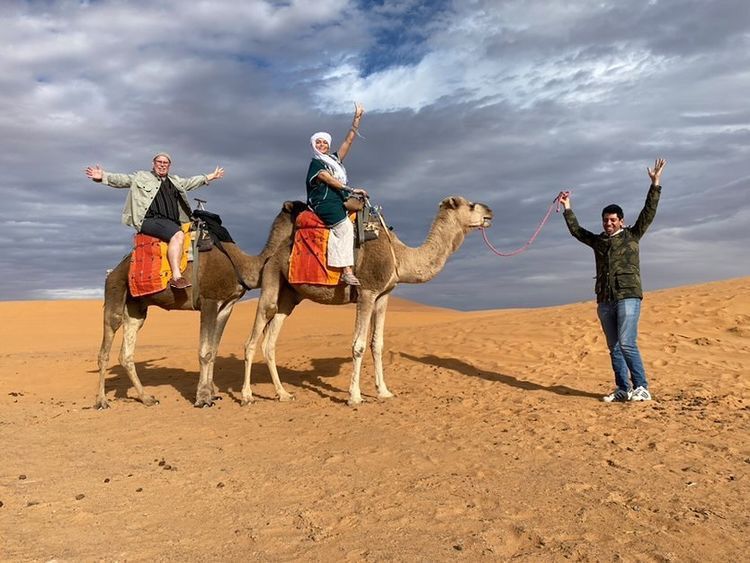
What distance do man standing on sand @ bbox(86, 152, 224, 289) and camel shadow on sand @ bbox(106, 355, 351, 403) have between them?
9.46 feet

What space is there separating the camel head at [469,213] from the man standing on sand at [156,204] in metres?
4.48

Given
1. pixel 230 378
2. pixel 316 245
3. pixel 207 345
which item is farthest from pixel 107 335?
pixel 316 245

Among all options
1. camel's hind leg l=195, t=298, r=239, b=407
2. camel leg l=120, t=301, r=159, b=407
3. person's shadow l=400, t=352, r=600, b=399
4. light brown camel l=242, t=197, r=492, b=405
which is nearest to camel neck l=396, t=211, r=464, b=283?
light brown camel l=242, t=197, r=492, b=405

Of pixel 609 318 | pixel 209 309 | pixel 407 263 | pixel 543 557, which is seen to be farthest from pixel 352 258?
pixel 543 557

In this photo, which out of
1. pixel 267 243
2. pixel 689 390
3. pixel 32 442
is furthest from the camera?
pixel 267 243

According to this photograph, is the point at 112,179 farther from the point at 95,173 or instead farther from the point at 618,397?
the point at 618,397

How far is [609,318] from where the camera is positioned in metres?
8.52

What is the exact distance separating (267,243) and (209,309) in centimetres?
154

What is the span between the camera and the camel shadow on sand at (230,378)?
10845 mm

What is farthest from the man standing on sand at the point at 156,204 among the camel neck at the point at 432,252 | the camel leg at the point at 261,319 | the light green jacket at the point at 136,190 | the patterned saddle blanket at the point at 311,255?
the camel neck at the point at 432,252

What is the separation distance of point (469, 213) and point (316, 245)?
262cm

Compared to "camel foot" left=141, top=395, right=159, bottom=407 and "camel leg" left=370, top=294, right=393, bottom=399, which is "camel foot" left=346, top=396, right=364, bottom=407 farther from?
"camel foot" left=141, top=395, right=159, bottom=407

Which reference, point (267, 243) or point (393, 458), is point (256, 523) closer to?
point (393, 458)

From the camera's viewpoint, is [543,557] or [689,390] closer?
[543,557]
